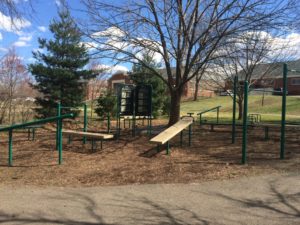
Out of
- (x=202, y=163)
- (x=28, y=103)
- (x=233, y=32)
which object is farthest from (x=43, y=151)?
(x=28, y=103)

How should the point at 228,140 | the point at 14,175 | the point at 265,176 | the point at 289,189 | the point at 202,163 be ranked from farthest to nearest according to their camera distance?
the point at 228,140
the point at 202,163
the point at 14,175
the point at 265,176
the point at 289,189

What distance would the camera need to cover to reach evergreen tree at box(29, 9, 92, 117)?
63.6 feet

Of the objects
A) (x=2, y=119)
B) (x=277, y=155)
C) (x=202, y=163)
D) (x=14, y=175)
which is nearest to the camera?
(x=14, y=175)

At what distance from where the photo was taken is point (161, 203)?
507 cm

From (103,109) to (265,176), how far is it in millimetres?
16359

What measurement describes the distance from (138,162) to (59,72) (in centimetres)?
1233

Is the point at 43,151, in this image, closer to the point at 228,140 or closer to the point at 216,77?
the point at 228,140

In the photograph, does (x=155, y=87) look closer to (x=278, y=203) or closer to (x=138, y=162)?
(x=138, y=162)

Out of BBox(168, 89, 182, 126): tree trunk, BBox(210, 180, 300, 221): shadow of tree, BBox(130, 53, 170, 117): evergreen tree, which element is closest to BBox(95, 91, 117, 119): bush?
BBox(130, 53, 170, 117): evergreen tree

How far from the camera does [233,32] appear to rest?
431 inches

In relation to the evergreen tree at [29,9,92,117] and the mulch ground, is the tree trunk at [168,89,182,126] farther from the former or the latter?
the evergreen tree at [29,9,92,117]

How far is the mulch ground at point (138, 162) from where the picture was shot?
6.75 metres

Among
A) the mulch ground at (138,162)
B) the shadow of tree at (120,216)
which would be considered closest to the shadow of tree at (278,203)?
the shadow of tree at (120,216)

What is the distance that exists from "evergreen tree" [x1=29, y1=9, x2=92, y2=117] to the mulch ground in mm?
7623
